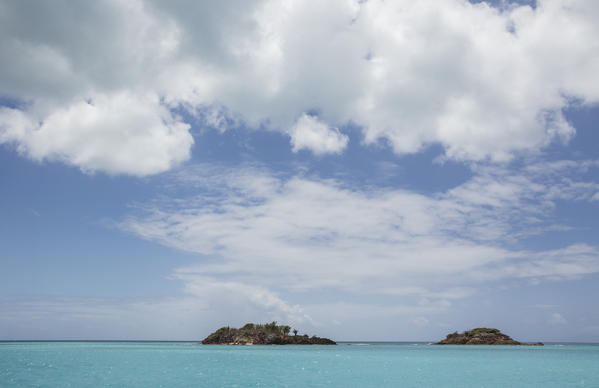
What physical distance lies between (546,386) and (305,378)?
30280 millimetres

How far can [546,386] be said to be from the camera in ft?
172

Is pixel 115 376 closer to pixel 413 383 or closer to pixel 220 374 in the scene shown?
pixel 220 374

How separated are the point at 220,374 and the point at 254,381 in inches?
433

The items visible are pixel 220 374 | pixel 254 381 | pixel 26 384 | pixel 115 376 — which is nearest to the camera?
pixel 26 384

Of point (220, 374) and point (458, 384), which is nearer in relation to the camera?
point (458, 384)

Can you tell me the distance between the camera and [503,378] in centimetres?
5969

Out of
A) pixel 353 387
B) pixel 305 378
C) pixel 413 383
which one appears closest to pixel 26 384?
pixel 305 378

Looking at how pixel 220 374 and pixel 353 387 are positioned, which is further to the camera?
pixel 220 374

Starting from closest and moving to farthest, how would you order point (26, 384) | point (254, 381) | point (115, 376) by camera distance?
point (26, 384), point (254, 381), point (115, 376)

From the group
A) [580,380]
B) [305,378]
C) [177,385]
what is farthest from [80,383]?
[580,380]

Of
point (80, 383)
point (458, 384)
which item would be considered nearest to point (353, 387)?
point (458, 384)

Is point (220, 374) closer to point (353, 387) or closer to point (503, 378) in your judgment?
point (353, 387)

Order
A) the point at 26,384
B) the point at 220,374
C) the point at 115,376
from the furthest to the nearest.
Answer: the point at 220,374 → the point at 115,376 → the point at 26,384

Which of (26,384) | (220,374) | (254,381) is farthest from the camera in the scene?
(220,374)
